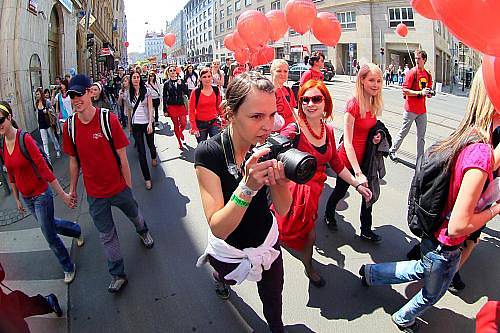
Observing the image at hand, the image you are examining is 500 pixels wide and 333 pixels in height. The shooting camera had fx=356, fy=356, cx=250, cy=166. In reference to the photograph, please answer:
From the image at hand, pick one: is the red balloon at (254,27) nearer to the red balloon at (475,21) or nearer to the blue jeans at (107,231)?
the blue jeans at (107,231)

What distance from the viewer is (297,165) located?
4.88ft

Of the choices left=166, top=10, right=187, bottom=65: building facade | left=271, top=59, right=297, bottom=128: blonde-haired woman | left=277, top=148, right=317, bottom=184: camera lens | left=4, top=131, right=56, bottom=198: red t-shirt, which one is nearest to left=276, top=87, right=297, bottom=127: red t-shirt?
left=271, top=59, right=297, bottom=128: blonde-haired woman

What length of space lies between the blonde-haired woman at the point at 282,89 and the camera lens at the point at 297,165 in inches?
131

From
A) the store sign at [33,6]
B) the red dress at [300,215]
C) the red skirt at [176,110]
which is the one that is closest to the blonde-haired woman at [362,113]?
the red dress at [300,215]

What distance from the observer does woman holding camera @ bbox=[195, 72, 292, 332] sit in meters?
1.64

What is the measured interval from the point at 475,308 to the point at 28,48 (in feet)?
41.3

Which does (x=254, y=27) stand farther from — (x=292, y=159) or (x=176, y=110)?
(x=292, y=159)

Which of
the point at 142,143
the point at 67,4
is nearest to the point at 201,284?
the point at 142,143

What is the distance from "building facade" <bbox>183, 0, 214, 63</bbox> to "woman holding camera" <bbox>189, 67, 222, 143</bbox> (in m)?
78.1

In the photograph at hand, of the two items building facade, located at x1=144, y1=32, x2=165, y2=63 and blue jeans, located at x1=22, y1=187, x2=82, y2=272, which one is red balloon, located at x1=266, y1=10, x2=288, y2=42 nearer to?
blue jeans, located at x1=22, y1=187, x2=82, y2=272

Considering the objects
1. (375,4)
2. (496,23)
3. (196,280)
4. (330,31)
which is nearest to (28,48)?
(330,31)

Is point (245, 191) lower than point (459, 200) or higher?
higher

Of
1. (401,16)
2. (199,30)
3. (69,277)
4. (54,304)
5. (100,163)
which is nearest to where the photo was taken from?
(54,304)

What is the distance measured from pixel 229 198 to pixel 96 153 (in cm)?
176
